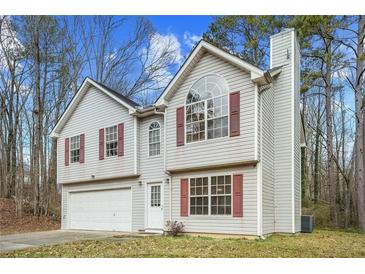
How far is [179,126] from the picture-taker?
1180cm

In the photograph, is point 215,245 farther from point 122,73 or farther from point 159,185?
point 122,73

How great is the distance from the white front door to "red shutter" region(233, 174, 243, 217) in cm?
314

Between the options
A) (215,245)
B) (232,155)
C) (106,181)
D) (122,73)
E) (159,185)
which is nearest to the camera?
(215,245)

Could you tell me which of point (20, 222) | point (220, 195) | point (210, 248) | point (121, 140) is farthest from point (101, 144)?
point (210, 248)

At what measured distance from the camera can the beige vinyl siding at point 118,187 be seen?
13.2 m

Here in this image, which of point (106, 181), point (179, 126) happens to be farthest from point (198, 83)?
point (106, 181)

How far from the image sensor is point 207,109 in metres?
11.2

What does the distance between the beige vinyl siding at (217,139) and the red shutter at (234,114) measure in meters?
0.11

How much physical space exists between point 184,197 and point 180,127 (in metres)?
2.19

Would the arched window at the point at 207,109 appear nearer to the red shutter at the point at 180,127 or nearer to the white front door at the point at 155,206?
the red shutter at the point at 180,127
